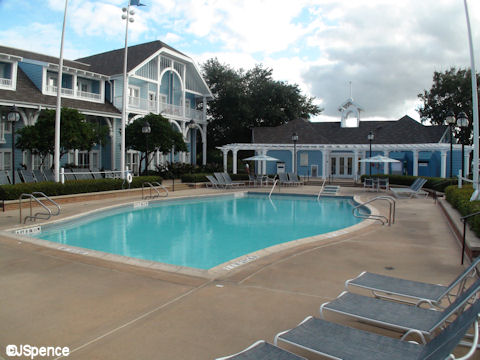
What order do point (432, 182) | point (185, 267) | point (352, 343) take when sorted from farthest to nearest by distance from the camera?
point (432, 182) → point (185, 267) → point (352, 343)

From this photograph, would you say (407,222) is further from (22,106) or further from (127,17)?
(22,106)

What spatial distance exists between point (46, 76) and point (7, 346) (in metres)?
21.7

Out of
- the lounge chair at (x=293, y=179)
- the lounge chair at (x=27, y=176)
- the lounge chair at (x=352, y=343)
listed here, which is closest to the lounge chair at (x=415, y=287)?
the lounge chair at (x=352, y=343)

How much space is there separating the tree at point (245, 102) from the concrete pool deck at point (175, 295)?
30005mm

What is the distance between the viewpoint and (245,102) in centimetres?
3672

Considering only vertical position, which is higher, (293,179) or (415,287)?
(293,179)

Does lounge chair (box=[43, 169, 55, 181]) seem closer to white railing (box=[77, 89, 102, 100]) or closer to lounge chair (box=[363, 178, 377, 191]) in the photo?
white railing (box=[77, 89, 102, 100])

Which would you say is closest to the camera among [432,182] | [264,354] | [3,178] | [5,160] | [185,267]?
[264,354]

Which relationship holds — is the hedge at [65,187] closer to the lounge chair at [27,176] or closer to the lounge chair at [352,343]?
the lounge chair at [27,176]

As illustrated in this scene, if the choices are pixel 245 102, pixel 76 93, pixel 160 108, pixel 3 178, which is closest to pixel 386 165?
pixel 245 102

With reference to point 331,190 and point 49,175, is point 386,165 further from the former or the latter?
point 49,175

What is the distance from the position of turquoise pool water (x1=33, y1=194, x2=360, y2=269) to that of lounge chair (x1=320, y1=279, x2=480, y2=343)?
15.1 feet

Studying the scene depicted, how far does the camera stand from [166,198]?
17.6 meters

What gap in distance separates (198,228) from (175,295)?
752cm
